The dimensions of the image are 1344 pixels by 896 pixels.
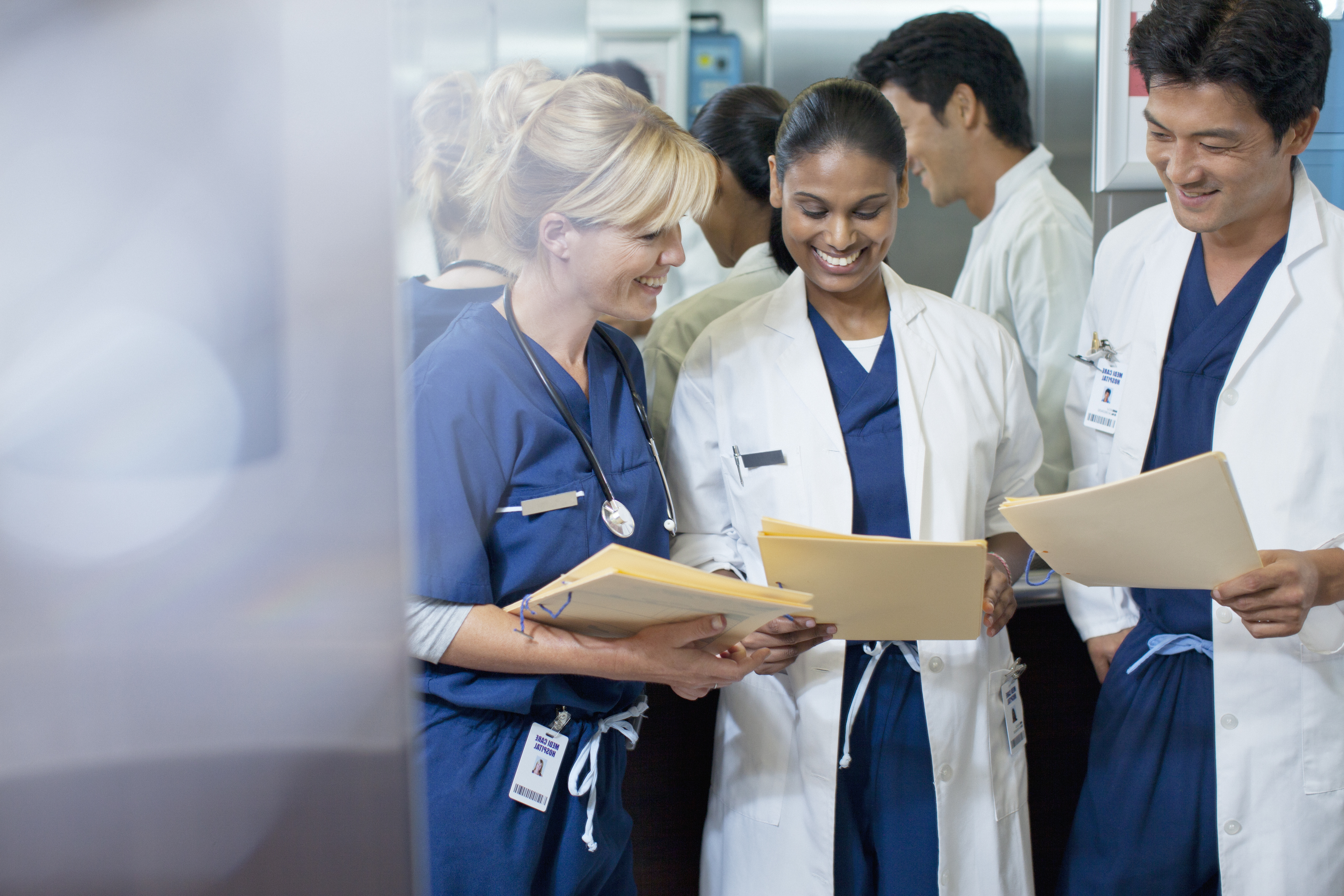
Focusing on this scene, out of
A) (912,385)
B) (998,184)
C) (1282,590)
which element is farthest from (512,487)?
(998,184)

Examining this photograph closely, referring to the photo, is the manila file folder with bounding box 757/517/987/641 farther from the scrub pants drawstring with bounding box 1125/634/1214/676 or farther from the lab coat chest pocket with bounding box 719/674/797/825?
the scrub pants drawstring with bounding box 1125/634/1214/676

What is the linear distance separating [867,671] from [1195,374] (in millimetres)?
692

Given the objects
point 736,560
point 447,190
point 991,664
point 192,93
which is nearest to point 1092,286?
point 991,664

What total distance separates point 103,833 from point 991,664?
1.23 meters

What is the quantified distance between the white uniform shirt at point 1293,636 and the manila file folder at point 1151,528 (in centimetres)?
24

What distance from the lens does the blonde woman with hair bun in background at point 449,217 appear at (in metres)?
0.61

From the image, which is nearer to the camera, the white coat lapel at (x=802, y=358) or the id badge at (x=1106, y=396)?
the white coat lapel at (x=802, y=358)

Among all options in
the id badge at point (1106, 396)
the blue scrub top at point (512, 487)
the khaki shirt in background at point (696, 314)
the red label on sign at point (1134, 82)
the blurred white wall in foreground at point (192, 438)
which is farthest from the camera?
the red label on sign at point (1134, 82)

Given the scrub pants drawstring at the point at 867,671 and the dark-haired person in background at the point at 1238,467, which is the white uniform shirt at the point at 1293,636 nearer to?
the dark-haired person in background at the point at 1238,467

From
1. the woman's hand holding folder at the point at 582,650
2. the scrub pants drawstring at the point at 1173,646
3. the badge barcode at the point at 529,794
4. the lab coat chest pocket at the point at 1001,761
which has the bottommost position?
the lab coat chest pocket at the point at 1001,761

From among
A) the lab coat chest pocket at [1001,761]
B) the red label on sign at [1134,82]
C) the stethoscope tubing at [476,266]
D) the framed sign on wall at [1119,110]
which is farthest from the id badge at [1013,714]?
the red label on sign at [1134,82]

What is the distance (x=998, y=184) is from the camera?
7.53 ft

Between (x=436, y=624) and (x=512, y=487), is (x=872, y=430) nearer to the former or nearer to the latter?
(x=512, y=487)

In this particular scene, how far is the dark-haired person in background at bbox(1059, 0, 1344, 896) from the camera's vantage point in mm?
1345
